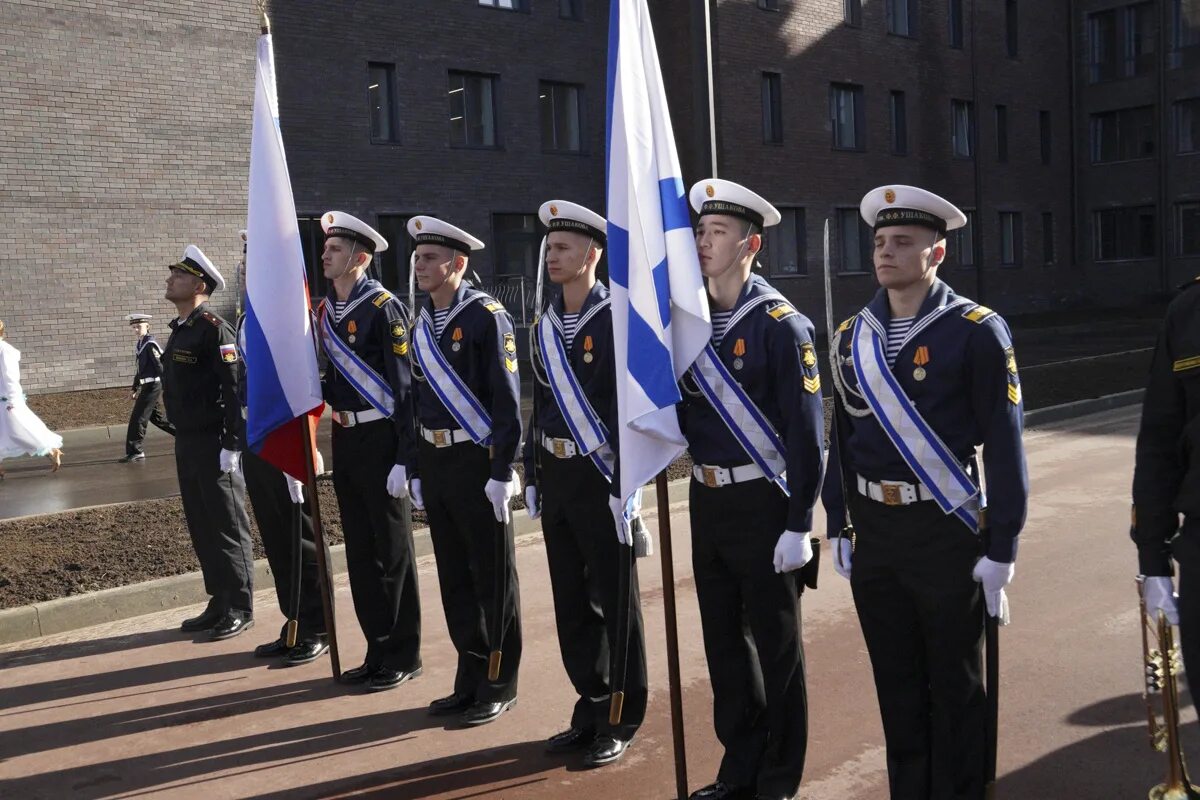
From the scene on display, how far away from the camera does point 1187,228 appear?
40500mm

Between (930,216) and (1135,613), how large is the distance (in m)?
3.90

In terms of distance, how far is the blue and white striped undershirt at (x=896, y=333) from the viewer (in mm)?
3850

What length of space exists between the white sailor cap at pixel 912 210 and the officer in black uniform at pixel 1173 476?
817 mm

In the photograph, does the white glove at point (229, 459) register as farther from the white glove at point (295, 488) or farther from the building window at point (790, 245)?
the building window at point (790, 245)

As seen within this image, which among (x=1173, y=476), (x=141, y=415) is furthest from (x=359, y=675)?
(x=141, y=415)

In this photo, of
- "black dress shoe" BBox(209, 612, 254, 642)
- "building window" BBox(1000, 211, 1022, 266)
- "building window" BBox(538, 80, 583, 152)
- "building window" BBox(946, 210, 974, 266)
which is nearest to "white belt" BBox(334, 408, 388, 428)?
"black dress shoe" BBox(209, 612, 254, 642)

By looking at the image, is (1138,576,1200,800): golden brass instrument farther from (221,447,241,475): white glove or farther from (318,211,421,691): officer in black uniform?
(221,447,241,475): white glove

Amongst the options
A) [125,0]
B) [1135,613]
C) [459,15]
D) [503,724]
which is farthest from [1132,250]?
[503,724]

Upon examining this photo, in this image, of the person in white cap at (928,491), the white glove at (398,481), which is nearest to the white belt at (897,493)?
the person in white cap at (928,491)

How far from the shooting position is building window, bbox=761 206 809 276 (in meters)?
31.2

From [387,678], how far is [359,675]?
0.21 meters

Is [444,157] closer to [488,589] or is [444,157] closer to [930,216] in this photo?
[488,589]

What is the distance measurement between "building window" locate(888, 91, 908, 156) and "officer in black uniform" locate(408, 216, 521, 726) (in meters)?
31.4

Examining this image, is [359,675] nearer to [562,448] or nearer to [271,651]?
[271,651]
